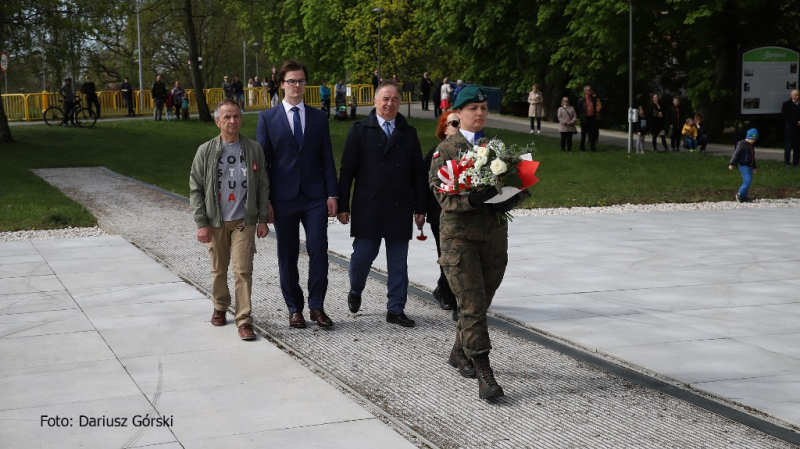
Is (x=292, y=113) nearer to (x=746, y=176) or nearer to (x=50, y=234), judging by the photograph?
(x=50, y=234)

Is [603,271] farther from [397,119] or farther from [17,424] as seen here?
[17,424]

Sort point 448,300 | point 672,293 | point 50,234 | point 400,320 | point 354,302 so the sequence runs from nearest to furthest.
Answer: point 400,320 → point 354,302 → point 448,300 → point 672,293 → point 50,234

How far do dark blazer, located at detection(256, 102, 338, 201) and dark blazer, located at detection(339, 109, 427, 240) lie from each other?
19cm

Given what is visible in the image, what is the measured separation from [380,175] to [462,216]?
1.91 metres

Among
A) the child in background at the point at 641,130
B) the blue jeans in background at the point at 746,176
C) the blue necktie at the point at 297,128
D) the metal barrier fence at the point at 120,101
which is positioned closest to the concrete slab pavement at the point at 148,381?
the blue necktie at the point at 297,128

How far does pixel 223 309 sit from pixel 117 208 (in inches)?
379

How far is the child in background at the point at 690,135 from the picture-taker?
29.2 meters

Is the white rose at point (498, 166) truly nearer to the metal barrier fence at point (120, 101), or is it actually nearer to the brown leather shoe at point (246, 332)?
the brown leather shoe at point (246, 332)

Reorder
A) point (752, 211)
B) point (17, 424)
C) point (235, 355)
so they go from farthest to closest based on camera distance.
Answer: point (752, 211) → point (235, 355) → point (17, 424)

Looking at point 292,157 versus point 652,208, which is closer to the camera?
point 292,157

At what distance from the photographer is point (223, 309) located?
8.30 m

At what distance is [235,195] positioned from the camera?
7855mm

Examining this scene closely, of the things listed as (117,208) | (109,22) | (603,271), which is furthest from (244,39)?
(603,271)

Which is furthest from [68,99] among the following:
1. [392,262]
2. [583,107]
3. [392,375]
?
[392,375]
